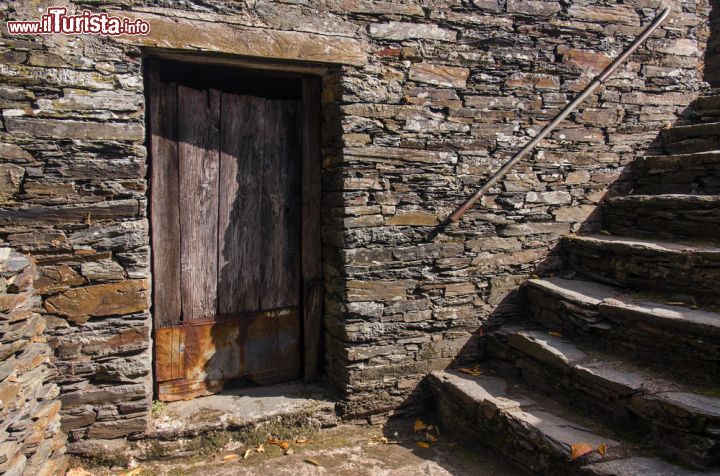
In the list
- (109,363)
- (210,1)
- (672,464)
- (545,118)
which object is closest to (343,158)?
(210,1)

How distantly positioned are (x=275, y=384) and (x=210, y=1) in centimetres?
258

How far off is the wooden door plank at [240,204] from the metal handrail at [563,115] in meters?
1.41

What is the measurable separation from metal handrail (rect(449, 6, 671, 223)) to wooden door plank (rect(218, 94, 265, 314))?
Answer: 4.63 ft

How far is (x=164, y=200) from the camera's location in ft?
10.4

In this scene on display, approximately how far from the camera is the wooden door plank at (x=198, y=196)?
3.21 meters

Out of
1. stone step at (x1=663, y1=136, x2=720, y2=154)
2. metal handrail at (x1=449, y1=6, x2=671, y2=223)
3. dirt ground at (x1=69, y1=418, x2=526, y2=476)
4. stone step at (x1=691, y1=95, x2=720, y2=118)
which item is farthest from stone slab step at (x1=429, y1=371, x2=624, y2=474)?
stone step at (x1=691, y1=95, x2=720, y2=118)

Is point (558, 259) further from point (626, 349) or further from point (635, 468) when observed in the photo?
point (635, 468)

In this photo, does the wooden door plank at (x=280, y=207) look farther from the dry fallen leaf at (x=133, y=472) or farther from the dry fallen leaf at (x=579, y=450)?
the dry fallen leaf at (x=579, y=450)

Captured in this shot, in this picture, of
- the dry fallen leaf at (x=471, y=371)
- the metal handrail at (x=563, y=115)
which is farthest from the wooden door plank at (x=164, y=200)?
the dry fallen leaf at (x=471, y=371)

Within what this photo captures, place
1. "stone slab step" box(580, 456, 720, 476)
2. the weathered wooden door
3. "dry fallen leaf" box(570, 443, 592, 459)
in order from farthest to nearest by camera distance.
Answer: the weathered wooden door, "dry fallen leaf" box(570, 443, 592, 459), "stone slab step" box(580, 456, 720, 476)

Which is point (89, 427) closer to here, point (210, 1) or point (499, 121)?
point (210, 1)

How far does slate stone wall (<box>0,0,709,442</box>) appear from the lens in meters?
2.71

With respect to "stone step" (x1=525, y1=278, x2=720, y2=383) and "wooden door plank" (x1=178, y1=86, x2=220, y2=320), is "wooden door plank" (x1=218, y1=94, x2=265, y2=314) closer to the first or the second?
"wooden door plank" (x1=178, y1=86, x2=220, y2=320)

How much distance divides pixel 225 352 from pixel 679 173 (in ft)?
11.9
